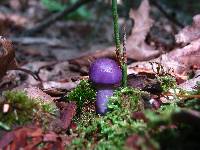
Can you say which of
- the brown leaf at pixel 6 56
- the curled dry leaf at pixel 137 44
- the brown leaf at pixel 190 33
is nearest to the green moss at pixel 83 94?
the brown leaf at pixel 6 56

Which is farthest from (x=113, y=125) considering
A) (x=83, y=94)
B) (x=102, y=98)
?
(x=83, y=94)

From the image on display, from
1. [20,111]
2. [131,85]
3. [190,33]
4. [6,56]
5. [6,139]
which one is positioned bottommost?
[6,139]

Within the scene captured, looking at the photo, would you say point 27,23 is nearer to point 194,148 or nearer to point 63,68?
point 63,68

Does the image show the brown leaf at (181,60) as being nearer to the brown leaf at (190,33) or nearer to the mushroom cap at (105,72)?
the brown leaf at (190,33)

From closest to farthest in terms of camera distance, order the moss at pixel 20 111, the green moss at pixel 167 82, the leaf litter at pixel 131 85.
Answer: the leaf litter at pixel 131 85 → the moss at pixel 20 111 → the green moss at pixel 167 82

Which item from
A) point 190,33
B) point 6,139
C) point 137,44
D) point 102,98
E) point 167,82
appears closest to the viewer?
point 6,139

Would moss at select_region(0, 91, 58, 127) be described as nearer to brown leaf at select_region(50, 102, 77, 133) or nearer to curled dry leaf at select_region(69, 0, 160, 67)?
brown leaf at select_region(50, 102, 77, 133)

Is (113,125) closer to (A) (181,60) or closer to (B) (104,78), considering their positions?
(B) (104,78)

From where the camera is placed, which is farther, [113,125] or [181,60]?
[181,60]
